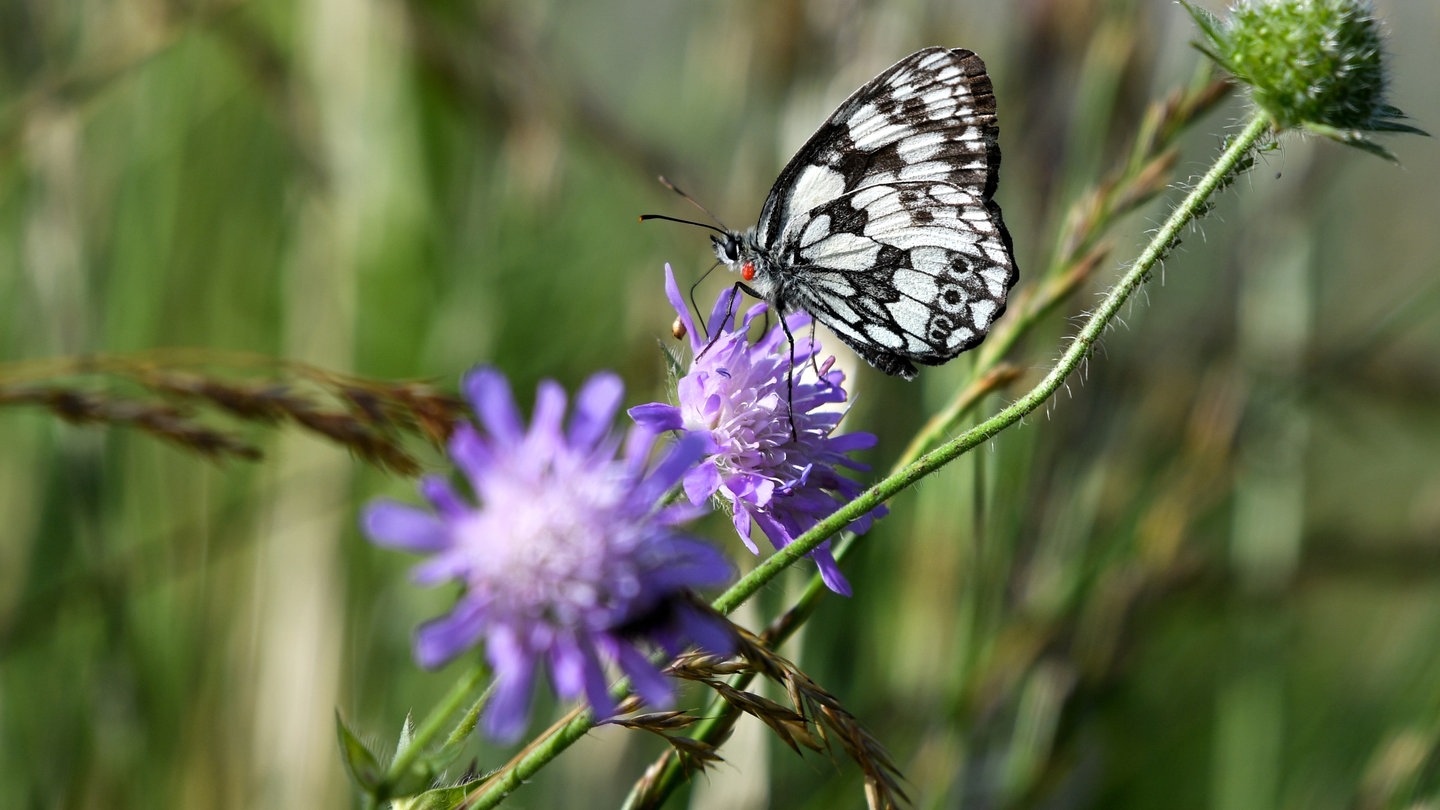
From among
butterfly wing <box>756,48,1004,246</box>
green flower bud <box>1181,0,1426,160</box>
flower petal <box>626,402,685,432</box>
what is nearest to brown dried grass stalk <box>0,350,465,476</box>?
flower petal <box>626,402,685,432</box>

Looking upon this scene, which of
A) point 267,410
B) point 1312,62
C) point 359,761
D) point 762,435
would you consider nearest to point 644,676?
point 359,761

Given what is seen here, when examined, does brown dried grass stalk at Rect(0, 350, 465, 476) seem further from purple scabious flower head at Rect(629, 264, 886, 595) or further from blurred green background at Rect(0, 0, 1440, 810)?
blurred green background at Rect(0, 0, 1440, 810)

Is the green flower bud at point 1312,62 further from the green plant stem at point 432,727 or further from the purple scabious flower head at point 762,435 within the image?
the green plant stem at point 432,727

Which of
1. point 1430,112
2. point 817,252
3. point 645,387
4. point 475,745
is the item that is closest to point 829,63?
point 645,387

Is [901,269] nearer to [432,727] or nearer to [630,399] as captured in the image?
[432,727]

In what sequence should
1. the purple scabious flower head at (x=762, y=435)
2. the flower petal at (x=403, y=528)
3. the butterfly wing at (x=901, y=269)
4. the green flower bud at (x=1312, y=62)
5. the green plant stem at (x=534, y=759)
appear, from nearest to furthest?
the flower petal at (x=403, y=528), the green plant stem at (x=534, y=759), the green flower bud at (x=1312, y=62), the purple scabious flower head at (x=762, y=435), the butterfly wing at (x=901, y=269)

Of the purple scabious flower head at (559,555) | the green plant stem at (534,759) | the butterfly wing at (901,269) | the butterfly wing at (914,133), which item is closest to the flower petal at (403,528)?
the purple scabious flower head at (559,555)
